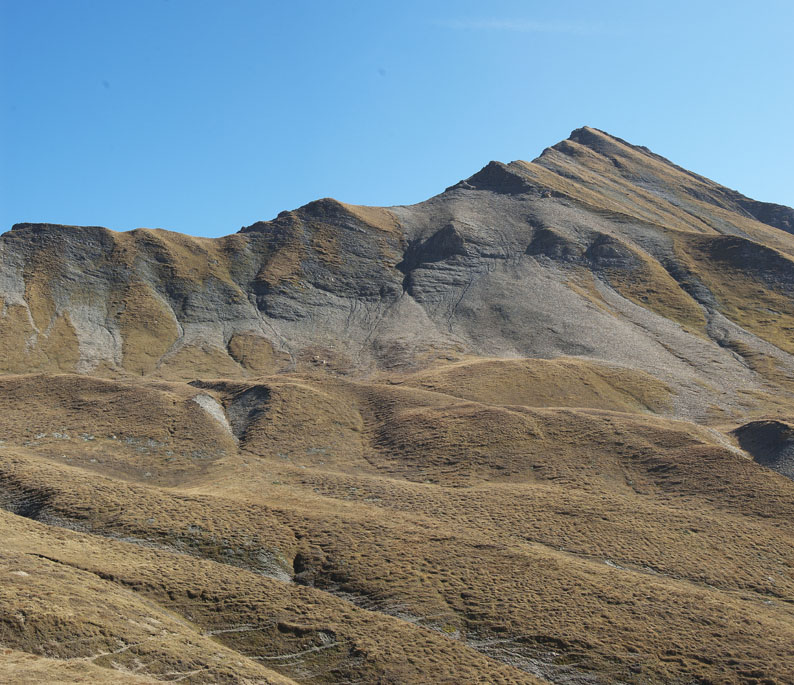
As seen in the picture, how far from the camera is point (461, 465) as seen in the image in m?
56.7

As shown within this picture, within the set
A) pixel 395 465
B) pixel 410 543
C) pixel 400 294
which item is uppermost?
pixel 400 294

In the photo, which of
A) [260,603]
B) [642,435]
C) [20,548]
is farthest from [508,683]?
[642,435]

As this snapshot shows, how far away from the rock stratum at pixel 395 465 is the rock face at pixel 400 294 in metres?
0.73

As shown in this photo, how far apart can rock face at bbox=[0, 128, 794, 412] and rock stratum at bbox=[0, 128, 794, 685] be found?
2.40 ft

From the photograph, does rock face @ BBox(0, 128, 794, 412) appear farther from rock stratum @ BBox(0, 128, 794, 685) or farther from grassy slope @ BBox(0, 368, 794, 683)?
grassy slope @ BBox(0, 368, 794, 683)

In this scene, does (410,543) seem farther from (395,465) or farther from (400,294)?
(400,294)

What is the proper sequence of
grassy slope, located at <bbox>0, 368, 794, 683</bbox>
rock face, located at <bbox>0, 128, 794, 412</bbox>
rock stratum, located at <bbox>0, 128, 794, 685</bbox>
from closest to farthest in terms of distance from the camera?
grassy slope, located at <bbox>0, 368, 794, 683</bbox> < rock stratum, located at <bbox>0, 128, 794, 685</bbox> < rock face, located at <bbox>0, 128, 794, 412</bbox>

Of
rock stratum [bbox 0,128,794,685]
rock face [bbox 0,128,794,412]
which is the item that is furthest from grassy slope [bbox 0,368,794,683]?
rock face [bbox 0,128,794,412]

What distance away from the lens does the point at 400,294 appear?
132 meters

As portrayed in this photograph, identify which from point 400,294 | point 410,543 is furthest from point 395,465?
point 400,294

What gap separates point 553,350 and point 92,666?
291 feet

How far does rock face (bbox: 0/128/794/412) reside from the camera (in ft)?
343

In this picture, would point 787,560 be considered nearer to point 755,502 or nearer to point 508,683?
point 755,502

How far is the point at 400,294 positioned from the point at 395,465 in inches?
3026
